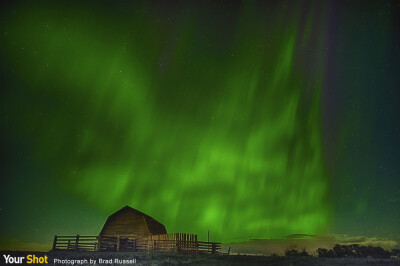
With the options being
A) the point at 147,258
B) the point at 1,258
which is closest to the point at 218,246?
the point at 147,258

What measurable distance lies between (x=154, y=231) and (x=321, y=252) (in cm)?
2222

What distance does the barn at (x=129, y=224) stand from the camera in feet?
152

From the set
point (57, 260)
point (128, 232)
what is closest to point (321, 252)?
point (128, 232)

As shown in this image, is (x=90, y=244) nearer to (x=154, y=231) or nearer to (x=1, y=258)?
(x=1, y=258)

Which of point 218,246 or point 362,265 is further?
point 218,246

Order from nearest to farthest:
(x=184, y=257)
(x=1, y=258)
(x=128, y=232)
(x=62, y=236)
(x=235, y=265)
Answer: (x=235, y=265) → (x=1, y=258) → (x=184, y=257) → (x=62, y=236) → (x=128, y=232)

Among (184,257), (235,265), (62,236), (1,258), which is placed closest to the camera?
(235,265)

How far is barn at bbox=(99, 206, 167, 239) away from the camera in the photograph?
4644 centimetres

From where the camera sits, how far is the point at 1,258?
27062 mm

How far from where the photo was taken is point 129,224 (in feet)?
156

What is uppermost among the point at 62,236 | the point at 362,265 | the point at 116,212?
the point at 116,212

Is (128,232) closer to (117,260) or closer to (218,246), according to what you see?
(218,246)

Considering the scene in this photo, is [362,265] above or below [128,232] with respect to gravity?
below

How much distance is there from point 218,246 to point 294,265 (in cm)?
1230
